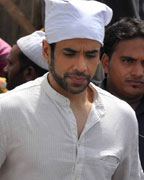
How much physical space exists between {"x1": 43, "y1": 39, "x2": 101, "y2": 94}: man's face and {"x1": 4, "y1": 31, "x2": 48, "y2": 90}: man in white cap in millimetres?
1361

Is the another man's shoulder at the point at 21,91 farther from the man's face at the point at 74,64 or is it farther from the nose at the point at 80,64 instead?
the nose at the point at 80,64

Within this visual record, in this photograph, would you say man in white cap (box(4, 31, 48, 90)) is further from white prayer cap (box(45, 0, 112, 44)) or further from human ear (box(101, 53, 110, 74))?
white prayer cap (box(45, 0, 112, 44))

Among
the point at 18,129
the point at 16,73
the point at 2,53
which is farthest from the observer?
the point at 2,53

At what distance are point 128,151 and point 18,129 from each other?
637 millimetres

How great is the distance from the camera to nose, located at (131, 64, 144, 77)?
12.3 ft

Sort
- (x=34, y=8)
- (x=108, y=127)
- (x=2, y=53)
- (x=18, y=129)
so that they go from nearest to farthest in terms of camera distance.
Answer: (x=18, y=129)
(x=108, y=127)
(x=2, y=53)
(x=34, y=8)

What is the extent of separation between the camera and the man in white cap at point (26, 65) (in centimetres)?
415

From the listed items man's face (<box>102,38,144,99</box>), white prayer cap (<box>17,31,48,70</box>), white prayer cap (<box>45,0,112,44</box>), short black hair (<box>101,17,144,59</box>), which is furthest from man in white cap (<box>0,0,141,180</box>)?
white prayer cap (<box>17,31,48,70</box>)

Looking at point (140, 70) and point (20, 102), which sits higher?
point (20, 102)

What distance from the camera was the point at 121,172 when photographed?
2.99 m

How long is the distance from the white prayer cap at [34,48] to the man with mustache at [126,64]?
0.50 meters

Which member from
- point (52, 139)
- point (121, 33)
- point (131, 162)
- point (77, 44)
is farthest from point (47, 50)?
point (121, 33)

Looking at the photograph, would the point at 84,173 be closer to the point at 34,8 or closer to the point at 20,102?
the point at 20,102

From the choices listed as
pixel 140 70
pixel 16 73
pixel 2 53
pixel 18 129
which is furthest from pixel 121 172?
pixel 2 53
